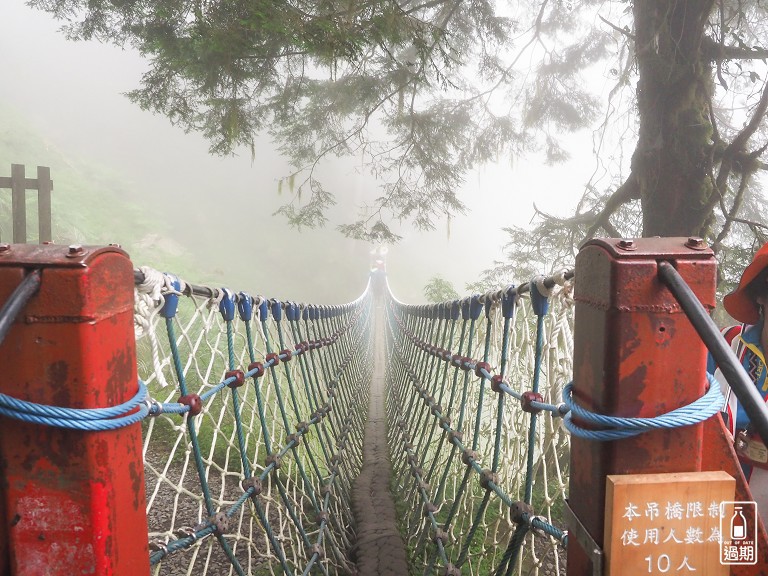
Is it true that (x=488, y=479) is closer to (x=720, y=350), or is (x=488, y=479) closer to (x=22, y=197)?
(x=720, y=350)

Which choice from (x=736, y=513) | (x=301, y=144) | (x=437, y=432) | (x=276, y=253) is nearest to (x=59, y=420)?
(x=736, y=513)

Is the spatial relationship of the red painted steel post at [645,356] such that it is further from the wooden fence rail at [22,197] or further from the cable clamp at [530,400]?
the wooden fence rail at [22,197]

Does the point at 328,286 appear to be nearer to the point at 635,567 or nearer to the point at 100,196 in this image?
the point at 100,196

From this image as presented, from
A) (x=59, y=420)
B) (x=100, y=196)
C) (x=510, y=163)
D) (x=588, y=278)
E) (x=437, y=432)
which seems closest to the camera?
(x=59, y=420)

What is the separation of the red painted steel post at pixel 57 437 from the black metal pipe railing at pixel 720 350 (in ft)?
1.82

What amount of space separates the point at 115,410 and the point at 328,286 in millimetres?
24141

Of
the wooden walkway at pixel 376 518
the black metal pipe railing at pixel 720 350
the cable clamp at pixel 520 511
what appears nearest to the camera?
the black metal pipe railing at pixel 720 350

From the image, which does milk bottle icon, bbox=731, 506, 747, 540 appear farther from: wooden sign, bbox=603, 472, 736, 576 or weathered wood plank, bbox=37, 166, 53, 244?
weathered wood plank, bbox=37, 166, 53, 244

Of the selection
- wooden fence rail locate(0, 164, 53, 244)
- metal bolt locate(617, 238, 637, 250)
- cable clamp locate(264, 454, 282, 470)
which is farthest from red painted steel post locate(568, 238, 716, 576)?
wooden fence rail locate(0, 164, 53, 244)

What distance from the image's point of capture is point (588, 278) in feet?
1.79

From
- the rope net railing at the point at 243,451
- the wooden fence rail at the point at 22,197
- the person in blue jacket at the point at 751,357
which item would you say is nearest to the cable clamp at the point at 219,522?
the rope net railing at the point at 243,451

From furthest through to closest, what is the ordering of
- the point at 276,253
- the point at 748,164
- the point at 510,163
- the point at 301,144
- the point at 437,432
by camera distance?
the point at 276,253 < the point at 510,163 < the point at 301,144 < the point at 437,432 < the point at 748,164

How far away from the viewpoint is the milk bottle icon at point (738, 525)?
19.1 inches

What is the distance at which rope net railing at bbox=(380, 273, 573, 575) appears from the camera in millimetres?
854
